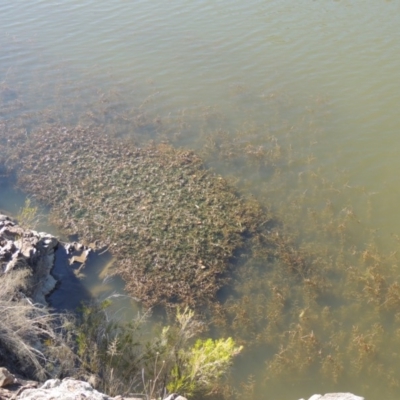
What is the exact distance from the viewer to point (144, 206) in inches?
393

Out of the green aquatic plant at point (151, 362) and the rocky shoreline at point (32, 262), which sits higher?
the rocky shoreline at point (32, 262)

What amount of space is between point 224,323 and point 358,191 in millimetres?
4139

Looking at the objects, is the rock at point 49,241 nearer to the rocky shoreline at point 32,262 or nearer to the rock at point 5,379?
the rocky shoreline at point 32,262

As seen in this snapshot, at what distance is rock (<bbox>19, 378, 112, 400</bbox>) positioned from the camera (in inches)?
187

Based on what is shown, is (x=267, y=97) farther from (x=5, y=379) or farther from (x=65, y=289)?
(x=5, y=379)

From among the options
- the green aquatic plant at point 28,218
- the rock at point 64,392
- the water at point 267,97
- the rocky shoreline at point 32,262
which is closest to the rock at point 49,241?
the rocky shoreline at point 32,262

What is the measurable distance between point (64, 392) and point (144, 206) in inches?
215

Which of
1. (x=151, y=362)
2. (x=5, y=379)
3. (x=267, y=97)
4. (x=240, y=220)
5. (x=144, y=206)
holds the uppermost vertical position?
(x=267, y=97)

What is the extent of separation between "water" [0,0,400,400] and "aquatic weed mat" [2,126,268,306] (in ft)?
1.93

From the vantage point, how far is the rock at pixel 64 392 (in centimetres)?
475

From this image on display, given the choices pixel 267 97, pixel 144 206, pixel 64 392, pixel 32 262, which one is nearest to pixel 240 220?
pixel 144 206

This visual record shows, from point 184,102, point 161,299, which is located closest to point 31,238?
point 161,299

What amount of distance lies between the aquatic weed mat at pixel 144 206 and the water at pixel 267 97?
1.93 ft

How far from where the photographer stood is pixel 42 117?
1295cm
